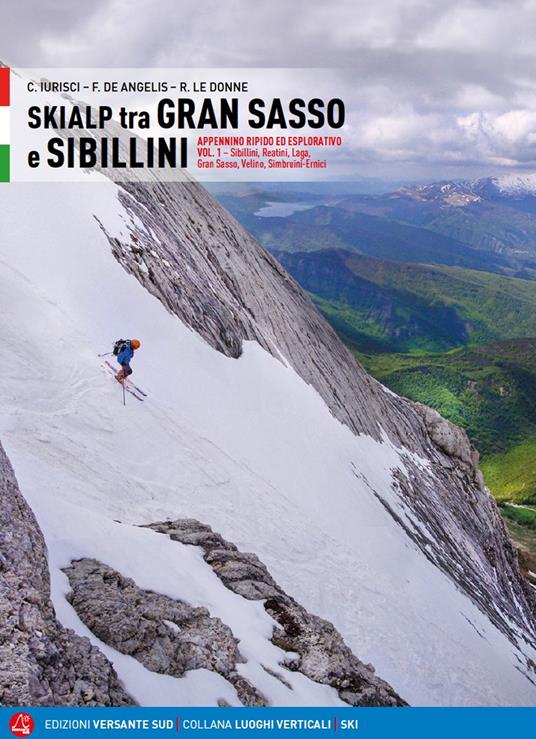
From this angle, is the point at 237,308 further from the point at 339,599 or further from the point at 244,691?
the point at 244,691

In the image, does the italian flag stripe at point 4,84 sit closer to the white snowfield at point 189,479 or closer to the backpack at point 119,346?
the white snowfield at point 189,479

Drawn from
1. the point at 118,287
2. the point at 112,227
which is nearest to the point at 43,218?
the point at 112,227

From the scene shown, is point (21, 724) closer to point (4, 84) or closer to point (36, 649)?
point (36, 649)

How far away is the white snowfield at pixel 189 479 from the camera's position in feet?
47.1

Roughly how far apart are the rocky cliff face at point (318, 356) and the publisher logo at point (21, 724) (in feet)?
79.8

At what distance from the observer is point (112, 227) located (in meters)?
34.2

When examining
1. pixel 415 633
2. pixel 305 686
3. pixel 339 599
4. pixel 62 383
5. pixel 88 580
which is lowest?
pixel 415 633

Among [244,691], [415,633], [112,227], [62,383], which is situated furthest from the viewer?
[112,227]

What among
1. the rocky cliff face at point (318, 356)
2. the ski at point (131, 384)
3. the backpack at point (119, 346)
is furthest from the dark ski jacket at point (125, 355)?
the rocky cliff face at point (318, 356)

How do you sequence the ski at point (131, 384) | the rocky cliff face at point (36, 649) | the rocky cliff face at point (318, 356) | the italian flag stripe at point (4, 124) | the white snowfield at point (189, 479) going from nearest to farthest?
1. the rocky cliff face at point (36, 649)
2. the white snowfield at point (189, 479)
3. the ski at point (131, 384)
4. the italian flag stripe at point (4, 124)
5. the rocky cliff face at point (318, 356)

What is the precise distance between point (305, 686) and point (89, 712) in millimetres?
5269

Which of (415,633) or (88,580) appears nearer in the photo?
(88,580)

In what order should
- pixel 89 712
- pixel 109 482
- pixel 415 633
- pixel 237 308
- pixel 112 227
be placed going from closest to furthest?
pixel 89 712, pixel 109 482, pixel 415 633, pixel 112 227, pixel 237 308

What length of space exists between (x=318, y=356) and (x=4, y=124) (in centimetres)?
2935
